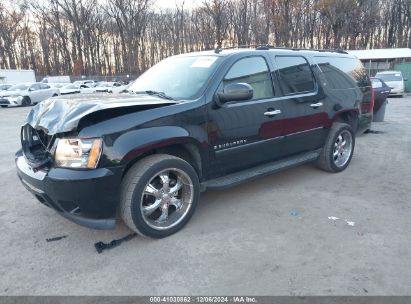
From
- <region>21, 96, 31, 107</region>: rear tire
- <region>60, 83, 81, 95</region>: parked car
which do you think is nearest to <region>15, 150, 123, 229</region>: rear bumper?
<region>21, 96, 31, 107</region>: rear tire

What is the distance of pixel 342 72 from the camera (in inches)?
209

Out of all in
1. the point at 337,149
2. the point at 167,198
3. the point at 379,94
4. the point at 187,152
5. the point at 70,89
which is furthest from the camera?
the point at 70,89

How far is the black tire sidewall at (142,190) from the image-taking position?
3.08 m

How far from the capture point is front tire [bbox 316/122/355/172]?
5.17 metres

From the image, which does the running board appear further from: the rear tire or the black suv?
the rear tire

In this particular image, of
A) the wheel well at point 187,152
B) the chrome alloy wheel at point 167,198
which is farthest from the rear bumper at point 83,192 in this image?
the wheel well at point 187,152

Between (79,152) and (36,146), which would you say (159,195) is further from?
(36,146)

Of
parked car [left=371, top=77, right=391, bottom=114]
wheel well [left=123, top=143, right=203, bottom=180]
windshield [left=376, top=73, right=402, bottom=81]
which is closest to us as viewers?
wheel well [left=123, top=143, right=203, bottom=180]

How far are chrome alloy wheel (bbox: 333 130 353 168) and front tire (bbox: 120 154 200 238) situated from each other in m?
2.96

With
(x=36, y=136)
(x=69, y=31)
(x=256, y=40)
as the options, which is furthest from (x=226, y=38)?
(x=36, y=136)

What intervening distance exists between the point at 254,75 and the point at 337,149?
2.32 m

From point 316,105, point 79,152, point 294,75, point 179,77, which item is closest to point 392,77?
point 316,105

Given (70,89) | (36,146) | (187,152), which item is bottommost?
(187,152)

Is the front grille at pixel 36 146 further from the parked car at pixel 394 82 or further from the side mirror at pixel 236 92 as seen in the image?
the parked car at pixel 394 82
